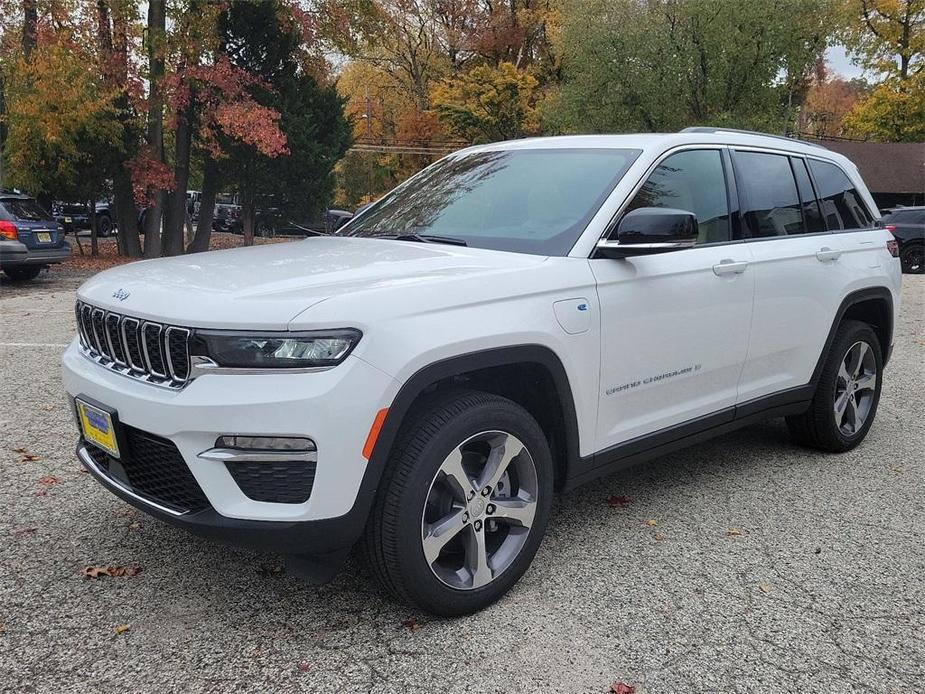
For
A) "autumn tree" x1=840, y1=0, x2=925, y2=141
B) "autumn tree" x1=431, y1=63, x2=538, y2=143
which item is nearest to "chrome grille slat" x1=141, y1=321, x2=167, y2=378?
"autumn tree" x1=431, y1=63, x2=538, y2=143

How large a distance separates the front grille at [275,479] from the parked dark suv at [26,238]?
43.3 feet

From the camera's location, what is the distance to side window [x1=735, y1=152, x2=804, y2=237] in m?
4.21

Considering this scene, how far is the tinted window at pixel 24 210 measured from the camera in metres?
13.8

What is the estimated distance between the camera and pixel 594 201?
349cm

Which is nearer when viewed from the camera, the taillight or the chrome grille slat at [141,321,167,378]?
the chrome grille slat at [141,321,167,378]

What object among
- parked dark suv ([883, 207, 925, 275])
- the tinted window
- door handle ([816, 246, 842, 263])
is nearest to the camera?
door handle ([816, 246, 842, 263])

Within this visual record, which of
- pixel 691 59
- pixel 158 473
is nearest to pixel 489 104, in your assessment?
pixel 691 59

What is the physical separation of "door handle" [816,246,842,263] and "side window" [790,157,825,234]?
14cm

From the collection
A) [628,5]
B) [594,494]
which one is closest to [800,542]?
[594,494]

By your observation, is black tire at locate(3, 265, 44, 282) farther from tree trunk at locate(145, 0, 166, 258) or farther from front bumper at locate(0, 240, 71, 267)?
tree trunk at locate(145, 0, 166, 258)

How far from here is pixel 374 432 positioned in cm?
256

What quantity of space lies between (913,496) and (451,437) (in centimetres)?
297

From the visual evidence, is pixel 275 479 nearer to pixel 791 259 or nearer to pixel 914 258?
pixel 791 259

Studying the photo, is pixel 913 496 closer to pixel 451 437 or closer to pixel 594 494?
pixel 594 494
